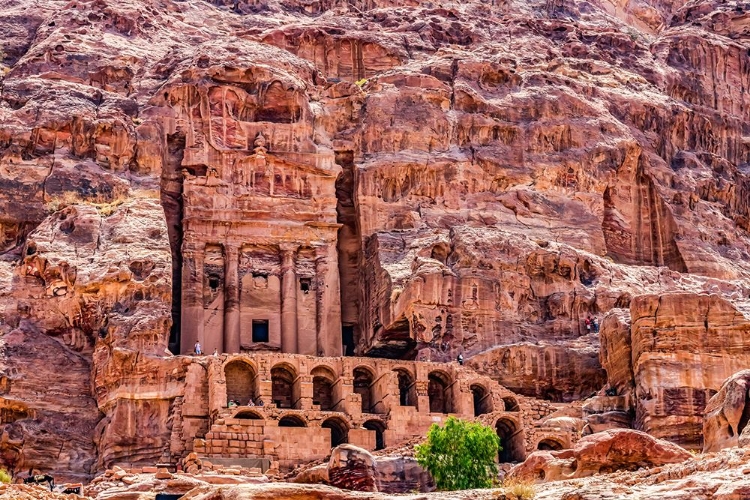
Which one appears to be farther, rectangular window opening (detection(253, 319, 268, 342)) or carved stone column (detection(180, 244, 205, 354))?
rectangular window opening (detection(253, 319, 268, 342))

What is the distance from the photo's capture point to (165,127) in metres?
83.6

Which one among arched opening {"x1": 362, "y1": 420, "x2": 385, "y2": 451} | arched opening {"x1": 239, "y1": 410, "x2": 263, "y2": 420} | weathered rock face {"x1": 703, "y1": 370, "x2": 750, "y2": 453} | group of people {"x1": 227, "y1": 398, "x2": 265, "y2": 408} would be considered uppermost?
weathered rock face {"x1": 703, "y1": 370, "x2": 750, "y2": 453}

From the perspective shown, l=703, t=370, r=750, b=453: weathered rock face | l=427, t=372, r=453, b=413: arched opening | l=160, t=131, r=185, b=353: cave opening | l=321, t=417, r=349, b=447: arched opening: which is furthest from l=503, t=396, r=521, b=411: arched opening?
l=703, t=370, r=750, b=453: weathered rock face

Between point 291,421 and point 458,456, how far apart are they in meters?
12.8

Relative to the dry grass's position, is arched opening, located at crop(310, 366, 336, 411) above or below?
below

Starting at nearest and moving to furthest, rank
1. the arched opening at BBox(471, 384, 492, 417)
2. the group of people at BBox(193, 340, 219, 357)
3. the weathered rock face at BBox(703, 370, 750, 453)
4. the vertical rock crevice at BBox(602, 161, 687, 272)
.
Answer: the weathered rock face at BBox(703, 370, 750, 453), the arched opening at BBox(471, 384, 492, 417), the group of people at BBox(193, 340, 219, 357), the vertical rock crevice at BBox(602, 161, 687, 272)

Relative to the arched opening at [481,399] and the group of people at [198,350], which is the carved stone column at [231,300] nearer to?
the group of people at [198,350]

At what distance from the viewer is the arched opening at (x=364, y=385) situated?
74188mm

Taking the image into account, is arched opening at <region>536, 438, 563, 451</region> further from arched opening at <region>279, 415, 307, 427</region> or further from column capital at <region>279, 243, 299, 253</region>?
column capital at <region>279, 243, 299, 253</region>

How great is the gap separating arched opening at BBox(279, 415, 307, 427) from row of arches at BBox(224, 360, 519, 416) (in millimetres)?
1874

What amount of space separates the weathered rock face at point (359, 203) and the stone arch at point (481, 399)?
2689 millimetres

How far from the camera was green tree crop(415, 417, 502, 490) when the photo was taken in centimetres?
5781

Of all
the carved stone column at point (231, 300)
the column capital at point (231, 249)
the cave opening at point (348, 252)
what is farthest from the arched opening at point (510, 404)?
the column capital at point (231, 249)

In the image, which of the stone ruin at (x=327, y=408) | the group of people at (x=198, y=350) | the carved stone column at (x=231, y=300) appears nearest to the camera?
the stone ruin at (x=327, y=408)
